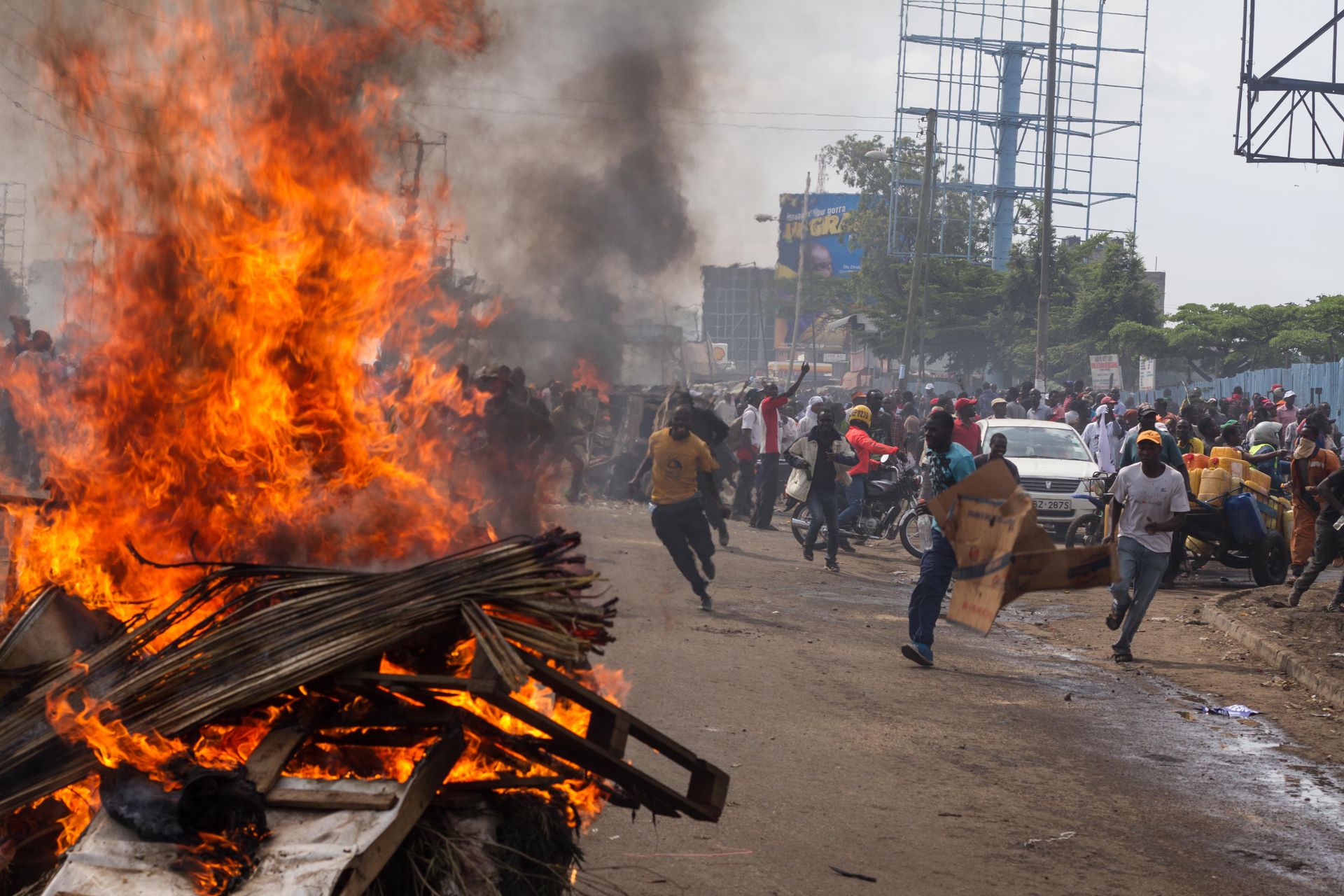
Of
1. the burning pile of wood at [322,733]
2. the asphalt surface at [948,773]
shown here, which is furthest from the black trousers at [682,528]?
the burning pile of wood at [322,733]

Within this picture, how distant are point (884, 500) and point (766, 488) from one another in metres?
2.60

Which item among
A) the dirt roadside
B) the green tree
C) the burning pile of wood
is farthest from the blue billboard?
the burning pile of wood

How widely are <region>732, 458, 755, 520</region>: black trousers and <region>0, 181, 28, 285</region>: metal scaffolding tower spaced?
10837 mm

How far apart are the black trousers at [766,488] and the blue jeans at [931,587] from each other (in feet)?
32.9

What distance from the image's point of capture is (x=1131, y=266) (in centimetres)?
4672

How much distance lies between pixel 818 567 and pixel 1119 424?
7379 mm

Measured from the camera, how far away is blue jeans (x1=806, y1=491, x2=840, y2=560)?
1545cm

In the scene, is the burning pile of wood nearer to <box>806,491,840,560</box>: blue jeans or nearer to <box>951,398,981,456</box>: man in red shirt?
<box>806,491,840,560</box>: blue jeans

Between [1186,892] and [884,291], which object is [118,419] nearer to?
[1186,892]

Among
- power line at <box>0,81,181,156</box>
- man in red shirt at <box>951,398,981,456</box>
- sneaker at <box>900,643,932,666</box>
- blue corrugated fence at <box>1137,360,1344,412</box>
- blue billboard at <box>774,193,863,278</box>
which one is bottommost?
sneaker at <box>900,643,932,666</box>

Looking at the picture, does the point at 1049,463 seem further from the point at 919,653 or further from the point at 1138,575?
the point at 919,653

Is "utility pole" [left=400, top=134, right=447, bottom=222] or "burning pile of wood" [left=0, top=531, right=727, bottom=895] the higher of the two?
"utility pole" [left=400, top=134, right=447, bottom=222]

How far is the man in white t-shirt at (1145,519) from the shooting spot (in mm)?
10367

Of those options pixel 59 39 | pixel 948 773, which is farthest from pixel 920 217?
pixel 59 39
